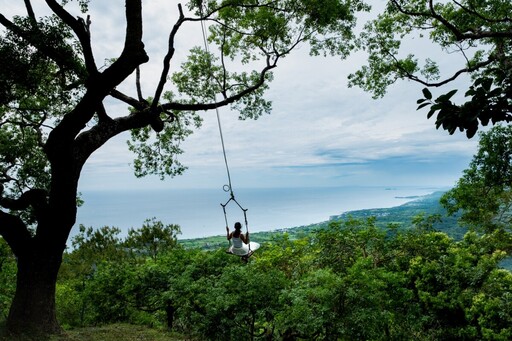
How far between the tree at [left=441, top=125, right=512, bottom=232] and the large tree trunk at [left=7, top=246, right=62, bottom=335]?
26.1 ft

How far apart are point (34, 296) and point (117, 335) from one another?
1.71 metres

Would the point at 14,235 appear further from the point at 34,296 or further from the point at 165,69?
the point at 165,69

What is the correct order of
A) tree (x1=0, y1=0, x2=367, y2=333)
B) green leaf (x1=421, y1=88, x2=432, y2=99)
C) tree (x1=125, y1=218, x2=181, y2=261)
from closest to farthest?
green leaf (x1=421, y1=88, x2=432, y2=99) < tree (x1=0, y1=0, x2=367, y2=333) < tree (x1=125, y1=218, x2=181, y2=261)

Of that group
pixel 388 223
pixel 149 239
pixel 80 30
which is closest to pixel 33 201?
pixel 80 30

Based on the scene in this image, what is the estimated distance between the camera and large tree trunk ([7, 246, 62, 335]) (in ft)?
17.1

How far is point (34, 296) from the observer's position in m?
5.27

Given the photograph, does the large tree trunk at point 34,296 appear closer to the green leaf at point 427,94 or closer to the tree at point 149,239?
the green leaf at point 427,94

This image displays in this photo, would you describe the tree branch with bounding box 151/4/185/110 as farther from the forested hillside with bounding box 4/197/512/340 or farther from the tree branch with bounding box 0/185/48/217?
the forested hillside with bounding box 4/197/512/340

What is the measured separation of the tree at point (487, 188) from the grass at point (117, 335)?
22.1ft

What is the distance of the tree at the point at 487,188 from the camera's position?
21.1 feet

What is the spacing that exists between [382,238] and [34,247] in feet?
23.9

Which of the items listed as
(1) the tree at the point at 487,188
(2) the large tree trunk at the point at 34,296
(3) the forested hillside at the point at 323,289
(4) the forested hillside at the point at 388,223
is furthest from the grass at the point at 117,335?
(1) the tree at the point at 487,188

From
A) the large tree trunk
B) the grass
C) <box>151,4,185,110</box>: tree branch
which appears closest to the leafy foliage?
the grass

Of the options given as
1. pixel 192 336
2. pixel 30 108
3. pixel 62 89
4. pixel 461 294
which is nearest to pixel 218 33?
pixel 62 89
